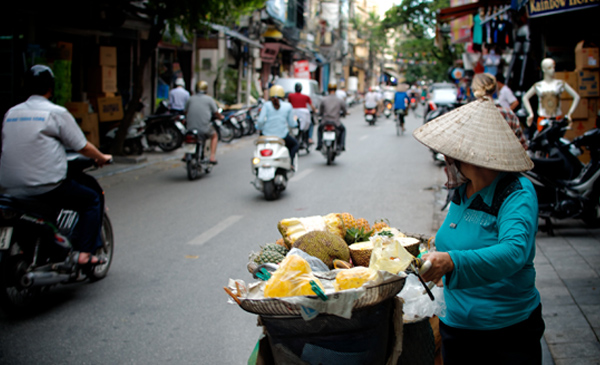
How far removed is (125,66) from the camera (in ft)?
58.7

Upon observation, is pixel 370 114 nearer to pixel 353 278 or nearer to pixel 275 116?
pixel 275 116

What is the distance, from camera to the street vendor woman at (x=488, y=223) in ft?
7.20

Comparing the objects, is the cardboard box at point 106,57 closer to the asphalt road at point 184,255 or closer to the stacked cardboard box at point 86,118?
the stacked cardboard box at point 86,118

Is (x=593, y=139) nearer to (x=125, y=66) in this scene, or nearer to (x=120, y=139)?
(x=120, y=139)

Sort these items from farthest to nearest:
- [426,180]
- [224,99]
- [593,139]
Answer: [224,99] < [426,180] < [593,139]

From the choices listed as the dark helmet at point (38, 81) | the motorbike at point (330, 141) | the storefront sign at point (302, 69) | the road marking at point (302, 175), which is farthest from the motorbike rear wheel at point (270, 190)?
the storefront sign at point (302, 69)

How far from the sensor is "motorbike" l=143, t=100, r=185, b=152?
48.1 feet

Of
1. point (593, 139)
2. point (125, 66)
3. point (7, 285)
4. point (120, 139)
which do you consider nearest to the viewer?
point (7, 285)

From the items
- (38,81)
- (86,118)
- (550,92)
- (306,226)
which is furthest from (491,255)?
(86,118)

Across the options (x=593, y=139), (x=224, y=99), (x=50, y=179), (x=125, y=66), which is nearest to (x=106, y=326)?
(x=50, y=179)

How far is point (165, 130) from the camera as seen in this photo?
14812mm

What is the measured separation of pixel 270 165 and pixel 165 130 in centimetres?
656

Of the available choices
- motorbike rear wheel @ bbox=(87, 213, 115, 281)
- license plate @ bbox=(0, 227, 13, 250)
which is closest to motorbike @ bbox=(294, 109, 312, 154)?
motorbike rear wheel @ bbox=(87, 213, 115, 281)

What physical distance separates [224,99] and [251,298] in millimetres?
20444
